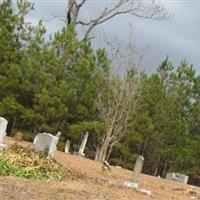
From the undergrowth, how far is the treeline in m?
16.4

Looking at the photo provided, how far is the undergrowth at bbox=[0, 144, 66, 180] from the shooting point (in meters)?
12.1

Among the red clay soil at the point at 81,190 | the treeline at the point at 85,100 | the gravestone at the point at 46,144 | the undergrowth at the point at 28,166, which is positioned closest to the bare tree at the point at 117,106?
the treeline at the point at 85,100

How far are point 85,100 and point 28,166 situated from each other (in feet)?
62.1

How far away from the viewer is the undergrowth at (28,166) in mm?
12125

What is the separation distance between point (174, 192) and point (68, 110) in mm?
16697

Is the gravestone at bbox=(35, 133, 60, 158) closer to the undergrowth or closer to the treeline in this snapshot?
the undergrowth

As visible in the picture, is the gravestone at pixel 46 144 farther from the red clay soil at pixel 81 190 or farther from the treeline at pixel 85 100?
the treeline at pixel 85 100

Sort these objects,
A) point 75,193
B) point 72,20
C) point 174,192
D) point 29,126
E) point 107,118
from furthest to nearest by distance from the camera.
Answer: point 72,20, point 29,126, point 107,118, point 174,192, point 75,193

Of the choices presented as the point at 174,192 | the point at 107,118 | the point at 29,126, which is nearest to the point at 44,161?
the point at 174,192

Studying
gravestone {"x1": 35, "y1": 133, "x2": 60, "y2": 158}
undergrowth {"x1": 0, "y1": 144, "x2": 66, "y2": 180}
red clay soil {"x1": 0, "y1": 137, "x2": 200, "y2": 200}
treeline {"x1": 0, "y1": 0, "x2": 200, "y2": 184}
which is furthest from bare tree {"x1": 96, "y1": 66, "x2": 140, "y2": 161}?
undergrowth {"x1": 0, "y1": 144, "x2": 66, "y2": 180}

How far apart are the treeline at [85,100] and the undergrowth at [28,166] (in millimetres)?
16408

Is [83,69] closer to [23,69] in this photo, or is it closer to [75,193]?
[23,69]

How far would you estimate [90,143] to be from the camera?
115ft

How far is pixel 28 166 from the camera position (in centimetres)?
1270
